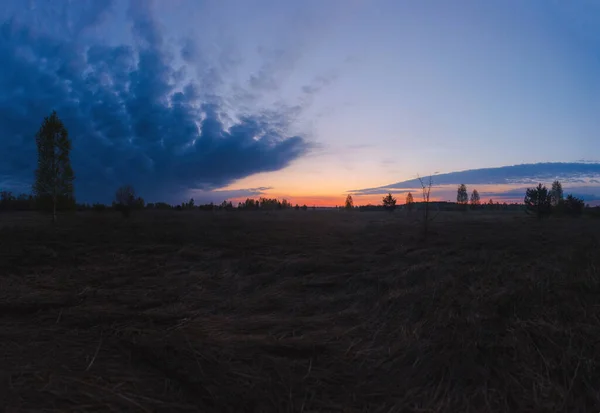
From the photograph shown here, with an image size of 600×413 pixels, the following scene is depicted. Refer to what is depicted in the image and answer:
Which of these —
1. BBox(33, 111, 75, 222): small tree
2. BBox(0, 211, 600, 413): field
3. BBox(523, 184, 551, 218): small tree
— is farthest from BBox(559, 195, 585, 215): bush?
BBox(33, 111, 75, 222): small tree

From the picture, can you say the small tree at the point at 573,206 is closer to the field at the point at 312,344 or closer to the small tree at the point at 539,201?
the small tree at the point at 539,201

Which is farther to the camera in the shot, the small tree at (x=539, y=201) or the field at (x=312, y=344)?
→ the small tree at (x=539, y=201)

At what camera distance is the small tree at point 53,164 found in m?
23.9

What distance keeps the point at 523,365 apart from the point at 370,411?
1.58 metres

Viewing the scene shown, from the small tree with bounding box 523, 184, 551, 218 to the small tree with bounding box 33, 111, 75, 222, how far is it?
145 ft

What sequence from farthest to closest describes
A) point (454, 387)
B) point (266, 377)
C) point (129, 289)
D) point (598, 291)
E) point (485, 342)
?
point (129, 289) < point (598, 291) < point (485, 342) < point (266, 377) < point (454, 387)

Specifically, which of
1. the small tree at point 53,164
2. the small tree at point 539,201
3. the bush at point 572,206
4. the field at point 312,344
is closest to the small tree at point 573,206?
the bush at point 572,206

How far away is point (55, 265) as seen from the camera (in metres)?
8.33

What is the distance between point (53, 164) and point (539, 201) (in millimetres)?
46301

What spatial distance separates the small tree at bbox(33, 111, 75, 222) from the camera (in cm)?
2386

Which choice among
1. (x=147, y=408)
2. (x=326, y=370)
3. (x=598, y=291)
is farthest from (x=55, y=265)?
(x=598, y=291)

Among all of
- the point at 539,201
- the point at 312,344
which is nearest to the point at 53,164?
the point at 312,344

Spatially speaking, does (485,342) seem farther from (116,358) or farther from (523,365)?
(116,358)

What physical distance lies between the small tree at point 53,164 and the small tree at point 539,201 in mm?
44112
